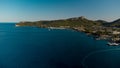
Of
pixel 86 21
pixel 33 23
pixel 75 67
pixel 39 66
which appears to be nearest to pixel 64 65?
pixel 75 67

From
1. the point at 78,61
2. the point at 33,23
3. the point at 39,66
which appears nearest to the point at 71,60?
the point at 78,61

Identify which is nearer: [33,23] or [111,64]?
[111,64]

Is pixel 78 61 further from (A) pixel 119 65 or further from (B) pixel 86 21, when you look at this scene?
(B) pixel 86 21

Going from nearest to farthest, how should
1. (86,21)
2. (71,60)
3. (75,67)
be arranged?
(75,67), (71,60), (86,21)

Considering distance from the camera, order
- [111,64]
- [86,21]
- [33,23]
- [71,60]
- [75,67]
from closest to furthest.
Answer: [75,67]
[111,64]
[71,60]
[86,21]
[33,23]

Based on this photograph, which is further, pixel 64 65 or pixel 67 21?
pixel 67 21

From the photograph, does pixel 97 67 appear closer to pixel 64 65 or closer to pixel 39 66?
pixel 64 65

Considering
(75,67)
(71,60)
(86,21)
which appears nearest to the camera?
(75,67)

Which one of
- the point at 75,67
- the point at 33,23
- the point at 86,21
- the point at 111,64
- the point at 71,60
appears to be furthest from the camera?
the point at 33,23
